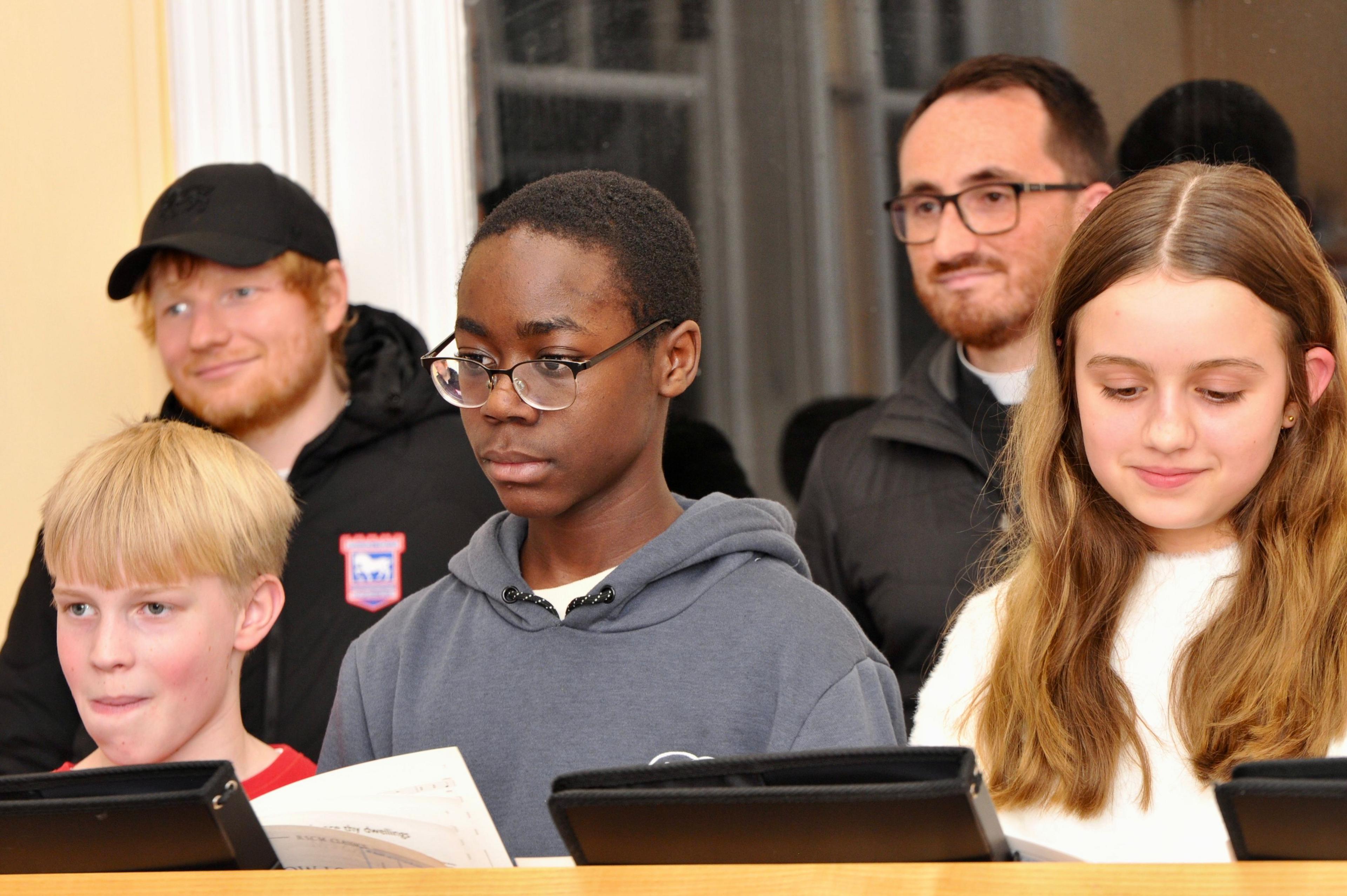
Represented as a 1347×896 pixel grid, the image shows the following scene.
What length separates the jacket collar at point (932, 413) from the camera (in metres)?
2.29

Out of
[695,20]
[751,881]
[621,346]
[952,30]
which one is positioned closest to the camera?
[751,881]

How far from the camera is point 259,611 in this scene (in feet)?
5.84

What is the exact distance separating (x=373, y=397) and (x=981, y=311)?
1.10 metres

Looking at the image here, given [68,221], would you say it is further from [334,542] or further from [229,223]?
[334,542]

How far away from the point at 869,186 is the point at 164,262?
1.32m

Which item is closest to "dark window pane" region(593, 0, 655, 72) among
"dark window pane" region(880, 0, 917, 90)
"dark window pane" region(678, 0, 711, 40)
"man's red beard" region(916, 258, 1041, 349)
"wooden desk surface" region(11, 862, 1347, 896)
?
"dark window pane" region(678, 0, 711, 40)

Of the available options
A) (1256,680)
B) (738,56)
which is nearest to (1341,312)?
(1256,680)

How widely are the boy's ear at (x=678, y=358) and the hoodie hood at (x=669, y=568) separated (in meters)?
0.15

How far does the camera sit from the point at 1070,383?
5.34 ft

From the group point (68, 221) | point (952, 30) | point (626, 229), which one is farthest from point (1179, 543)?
point (68, 221)

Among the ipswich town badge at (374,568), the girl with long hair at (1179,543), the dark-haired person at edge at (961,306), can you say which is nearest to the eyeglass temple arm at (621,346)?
the girl with long hair at (1179,543)

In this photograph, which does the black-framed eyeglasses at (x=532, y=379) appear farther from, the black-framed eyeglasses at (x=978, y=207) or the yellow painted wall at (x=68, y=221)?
the yellow painted wall at (x=68, y=221)

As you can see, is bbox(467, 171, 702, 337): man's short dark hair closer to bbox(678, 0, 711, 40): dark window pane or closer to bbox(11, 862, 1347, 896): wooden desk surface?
bbox(11, 862, 1347, 896): wooden desk surface

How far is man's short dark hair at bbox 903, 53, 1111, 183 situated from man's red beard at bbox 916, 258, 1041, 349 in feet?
0.78
